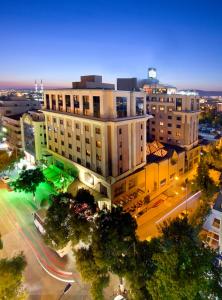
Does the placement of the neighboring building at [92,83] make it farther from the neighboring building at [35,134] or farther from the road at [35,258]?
the road at [35,258]

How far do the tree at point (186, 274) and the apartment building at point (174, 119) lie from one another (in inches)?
1632

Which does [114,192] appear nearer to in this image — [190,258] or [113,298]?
[113,298]

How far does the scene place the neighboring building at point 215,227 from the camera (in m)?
25.5

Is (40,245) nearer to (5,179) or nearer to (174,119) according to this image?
(5,179)

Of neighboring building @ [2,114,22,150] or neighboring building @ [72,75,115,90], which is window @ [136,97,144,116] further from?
neighboring building @ [2,114,22,150]

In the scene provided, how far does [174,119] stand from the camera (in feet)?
191

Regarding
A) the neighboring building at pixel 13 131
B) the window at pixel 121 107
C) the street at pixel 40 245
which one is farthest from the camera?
the neighboring building at pixel 13 131

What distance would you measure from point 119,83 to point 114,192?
23171 millimetres

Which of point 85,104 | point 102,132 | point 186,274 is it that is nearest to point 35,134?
point 85,104

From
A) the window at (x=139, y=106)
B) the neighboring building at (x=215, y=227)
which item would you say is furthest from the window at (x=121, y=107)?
the neighboring building at (x=215, y=227)

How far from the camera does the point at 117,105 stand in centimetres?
3675

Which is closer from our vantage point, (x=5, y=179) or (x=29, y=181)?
(x=29, y=181)

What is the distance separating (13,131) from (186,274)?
63.8m

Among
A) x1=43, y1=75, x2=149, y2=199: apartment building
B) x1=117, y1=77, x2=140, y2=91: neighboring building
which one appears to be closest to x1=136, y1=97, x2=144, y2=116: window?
x1=43, y1=75, x2=149, y2=199: apartment building
